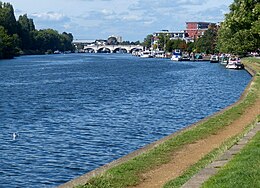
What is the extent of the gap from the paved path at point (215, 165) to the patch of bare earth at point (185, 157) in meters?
1.17

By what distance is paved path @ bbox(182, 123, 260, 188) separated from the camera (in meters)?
13.5

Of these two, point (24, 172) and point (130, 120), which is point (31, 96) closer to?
point (130, 120)

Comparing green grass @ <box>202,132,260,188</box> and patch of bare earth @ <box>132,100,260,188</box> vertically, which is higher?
green grass @ <box>202,132,260,188</box>

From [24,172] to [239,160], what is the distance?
28.0 ft

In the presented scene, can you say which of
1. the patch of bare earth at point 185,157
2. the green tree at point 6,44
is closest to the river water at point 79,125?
the patch of bare earth at point 185,157

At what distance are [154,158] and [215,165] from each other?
12.8ft

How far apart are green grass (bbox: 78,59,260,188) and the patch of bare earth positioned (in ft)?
0.90

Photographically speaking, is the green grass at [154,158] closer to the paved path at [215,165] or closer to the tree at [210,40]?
the paved path at [215,165]

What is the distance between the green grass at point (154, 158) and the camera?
15906 millimetres

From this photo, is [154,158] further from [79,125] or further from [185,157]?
[79,125]

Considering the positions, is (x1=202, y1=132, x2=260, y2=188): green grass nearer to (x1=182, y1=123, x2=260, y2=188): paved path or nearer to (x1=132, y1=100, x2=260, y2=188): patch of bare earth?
(x1=182, y1=123, x2=260, y2=188): paved path

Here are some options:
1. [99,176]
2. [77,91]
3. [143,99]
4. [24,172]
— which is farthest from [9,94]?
[99,176]

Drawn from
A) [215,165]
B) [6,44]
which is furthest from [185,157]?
A: [6,44]

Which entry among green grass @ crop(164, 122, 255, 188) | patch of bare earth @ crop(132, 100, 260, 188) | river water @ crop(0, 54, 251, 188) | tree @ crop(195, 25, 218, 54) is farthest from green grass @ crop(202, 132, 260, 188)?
tree @ crop(195, 25, 218, 54)
